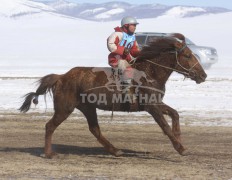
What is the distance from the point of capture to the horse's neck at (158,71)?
1036cm

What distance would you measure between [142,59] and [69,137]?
322 cm

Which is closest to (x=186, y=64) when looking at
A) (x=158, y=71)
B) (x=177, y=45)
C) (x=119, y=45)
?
(x=177, y=45)

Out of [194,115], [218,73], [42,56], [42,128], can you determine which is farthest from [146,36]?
[42,56]

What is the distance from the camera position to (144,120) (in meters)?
15.4

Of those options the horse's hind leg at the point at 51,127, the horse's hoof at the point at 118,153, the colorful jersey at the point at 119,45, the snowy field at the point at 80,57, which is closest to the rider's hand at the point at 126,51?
the colorful jersey at the point at 119,45

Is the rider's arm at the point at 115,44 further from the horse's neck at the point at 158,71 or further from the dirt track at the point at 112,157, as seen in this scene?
the dirt track at the point at 112,157

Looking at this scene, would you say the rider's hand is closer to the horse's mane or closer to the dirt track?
the horse's mane

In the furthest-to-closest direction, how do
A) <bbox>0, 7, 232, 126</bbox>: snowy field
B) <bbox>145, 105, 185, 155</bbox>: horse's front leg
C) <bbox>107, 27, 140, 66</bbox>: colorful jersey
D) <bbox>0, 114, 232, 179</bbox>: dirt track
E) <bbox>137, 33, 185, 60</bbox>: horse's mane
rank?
1. <bbox>0, 7, 232, 126</bbox>: snowy field
2. <bbox>137, 33, 185, 60</bbox>: horse's mane
3. <bbox>107, 27, 140, 66</bbox>: colorful jersey
4. <bbox>145, 105, 185, 155</bbox>: horse's front leg
5. <bbox>0, 114, 232, 179</bbox>: dirt track

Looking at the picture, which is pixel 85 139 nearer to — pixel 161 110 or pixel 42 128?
pixel 42 128

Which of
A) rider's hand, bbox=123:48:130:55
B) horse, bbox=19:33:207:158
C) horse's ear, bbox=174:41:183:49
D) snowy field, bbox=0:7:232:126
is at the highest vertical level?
horse's ear, bbox=174:41:183:49

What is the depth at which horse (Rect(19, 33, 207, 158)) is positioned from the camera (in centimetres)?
1030

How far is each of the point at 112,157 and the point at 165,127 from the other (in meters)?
1.28

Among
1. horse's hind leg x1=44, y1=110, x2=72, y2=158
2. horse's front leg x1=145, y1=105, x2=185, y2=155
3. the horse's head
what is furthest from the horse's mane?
horse's hind leg x1=44, y1=110, x2=72, y2=158

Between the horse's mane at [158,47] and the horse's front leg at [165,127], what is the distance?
3.10 feet
